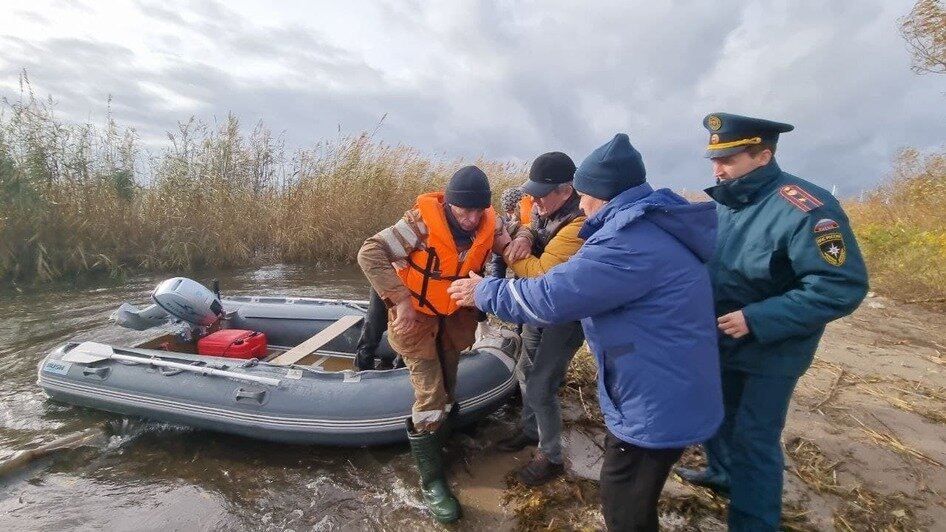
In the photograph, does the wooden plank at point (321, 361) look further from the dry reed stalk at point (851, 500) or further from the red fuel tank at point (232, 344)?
the dry reed stalk at point (851, 500)

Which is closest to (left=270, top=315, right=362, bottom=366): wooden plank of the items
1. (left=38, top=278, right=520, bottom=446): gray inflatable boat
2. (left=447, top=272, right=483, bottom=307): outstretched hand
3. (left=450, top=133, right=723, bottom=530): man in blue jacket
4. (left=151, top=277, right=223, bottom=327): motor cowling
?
(left=38, top=278, right=520, bottom=446): gray inflatable boat

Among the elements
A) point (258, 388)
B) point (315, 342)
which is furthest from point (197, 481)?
point (315, 342)

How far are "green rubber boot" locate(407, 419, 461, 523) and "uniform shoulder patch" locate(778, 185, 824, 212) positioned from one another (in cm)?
196

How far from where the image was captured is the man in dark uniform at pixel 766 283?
1.83 metres

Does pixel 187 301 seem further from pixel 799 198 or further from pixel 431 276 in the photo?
pixel 799 198

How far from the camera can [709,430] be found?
5.49 ft

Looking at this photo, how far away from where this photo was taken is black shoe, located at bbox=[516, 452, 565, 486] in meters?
2.78

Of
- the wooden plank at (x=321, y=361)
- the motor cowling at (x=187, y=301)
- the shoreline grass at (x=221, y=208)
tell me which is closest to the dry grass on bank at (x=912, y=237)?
the shoreline grass at (x=221, y=208)

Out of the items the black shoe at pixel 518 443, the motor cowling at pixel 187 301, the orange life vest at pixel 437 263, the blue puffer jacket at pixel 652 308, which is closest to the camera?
the blue puffer jacket at pixel 652 308

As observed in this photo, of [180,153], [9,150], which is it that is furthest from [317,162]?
[9,150]

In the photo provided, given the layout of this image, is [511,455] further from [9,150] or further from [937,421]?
[9,150]

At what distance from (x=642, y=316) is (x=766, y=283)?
75 centimetres

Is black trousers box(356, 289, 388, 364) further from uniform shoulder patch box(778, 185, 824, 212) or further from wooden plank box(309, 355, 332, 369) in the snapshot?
uniform shoulder patch box(778, 185, 824, 212)

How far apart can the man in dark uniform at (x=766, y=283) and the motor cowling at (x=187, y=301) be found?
3.84 meters
